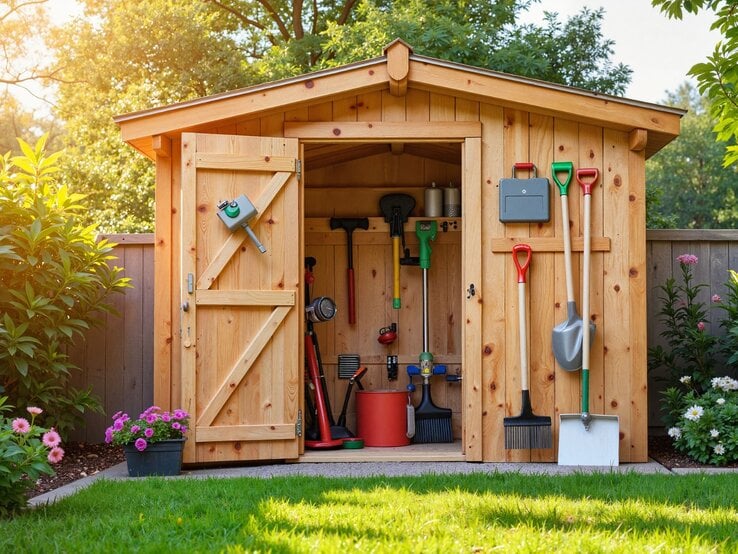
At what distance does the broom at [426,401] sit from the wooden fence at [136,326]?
1.44 metres

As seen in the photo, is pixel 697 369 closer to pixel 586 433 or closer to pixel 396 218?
pixel 586 433

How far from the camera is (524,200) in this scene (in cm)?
567

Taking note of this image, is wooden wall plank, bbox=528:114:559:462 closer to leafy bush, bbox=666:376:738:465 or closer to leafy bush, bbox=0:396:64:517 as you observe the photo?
leafy bush, bbox=666:376:738:465

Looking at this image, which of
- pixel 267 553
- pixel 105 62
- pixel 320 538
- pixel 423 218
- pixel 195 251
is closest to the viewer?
pixel 267 553

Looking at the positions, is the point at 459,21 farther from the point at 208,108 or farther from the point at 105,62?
the point at 208,108

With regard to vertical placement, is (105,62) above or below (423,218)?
above

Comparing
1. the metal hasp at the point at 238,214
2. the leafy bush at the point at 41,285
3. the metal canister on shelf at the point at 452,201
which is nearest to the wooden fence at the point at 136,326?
the leafy bush at the point at 41,285

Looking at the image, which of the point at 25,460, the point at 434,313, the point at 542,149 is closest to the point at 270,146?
the point at 542,149

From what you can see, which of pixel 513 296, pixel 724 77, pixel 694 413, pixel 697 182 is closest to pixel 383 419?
pixel 513 296

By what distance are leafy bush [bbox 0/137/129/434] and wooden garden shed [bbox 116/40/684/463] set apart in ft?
1.82

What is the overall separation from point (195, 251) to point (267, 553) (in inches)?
117

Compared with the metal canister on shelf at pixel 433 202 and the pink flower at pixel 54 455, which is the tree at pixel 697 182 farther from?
the pink flower at pixel 54 455

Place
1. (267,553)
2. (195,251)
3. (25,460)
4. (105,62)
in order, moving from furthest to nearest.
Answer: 1. (105,62)
2. (195,251)
3. (25,460)
4. (267,553)

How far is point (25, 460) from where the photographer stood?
367 centimetres
